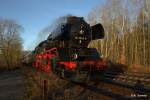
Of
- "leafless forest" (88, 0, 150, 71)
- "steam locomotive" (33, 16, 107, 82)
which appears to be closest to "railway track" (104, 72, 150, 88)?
"steam locomotive" (33, 16, 107, 82)

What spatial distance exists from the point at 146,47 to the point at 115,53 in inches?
262

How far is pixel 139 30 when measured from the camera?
4741cm

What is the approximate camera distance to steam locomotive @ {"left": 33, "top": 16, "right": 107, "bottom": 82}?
687 inches

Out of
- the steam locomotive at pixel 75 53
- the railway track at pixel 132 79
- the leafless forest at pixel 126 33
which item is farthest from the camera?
the leafless forest at pixel 126 33

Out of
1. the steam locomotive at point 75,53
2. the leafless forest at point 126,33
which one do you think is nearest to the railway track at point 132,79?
the steam locomotive at point 75,53

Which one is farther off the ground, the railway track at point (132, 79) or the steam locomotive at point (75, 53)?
the steam locomotive at point (75, 53)

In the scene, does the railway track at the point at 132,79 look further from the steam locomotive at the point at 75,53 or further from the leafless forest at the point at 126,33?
the leafless forest at the point at 126,33

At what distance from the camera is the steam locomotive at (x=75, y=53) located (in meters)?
17.5

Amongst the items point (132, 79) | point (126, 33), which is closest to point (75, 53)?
point (132, 79)

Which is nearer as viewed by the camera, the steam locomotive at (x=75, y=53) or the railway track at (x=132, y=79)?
the railway track at (x=132, y=79)

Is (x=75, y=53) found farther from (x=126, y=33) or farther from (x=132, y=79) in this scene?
(x=126, y=33)

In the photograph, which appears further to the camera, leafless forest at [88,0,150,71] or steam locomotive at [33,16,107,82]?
leafless forest at [88,0,150,71]

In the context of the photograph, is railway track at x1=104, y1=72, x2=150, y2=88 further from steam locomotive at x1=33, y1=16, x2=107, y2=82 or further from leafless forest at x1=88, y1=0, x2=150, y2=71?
leafless forest at x1=88, y1=0, x2=150, y2=71

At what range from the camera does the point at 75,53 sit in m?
18.2
